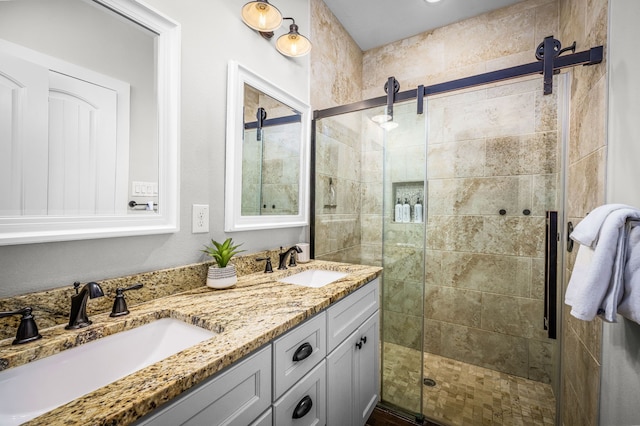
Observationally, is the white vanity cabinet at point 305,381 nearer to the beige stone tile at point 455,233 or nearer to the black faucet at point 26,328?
the black faucet at point 26,328

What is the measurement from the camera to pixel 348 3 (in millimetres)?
2137

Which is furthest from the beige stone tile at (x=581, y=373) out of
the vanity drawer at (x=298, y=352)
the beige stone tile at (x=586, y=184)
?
the vanity drawer at (x=298, y=352)

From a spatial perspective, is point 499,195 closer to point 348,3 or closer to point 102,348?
point 348,3

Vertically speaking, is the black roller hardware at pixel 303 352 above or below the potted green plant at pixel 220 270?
below

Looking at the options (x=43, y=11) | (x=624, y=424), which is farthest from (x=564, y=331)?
(x=43, y=11)

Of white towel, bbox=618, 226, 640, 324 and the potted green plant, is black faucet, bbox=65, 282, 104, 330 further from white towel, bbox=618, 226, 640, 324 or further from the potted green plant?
white towel, bbox=618, 226, 640, 324

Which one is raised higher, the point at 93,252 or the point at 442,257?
the point at 93,252

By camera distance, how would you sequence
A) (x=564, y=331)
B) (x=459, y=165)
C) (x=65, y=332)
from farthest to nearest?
(x=459, y=165) < (x=564, y=331) < (x=65, y=332)

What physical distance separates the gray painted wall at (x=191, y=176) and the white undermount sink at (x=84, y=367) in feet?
0.80

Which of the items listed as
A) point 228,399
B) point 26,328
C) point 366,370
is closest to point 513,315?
point 366,370

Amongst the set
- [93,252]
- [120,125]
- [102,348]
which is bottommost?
[102,348]

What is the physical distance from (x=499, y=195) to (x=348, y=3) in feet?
6.24

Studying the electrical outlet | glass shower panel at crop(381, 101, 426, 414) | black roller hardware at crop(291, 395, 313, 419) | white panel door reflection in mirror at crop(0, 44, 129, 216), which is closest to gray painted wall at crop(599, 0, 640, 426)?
glass shower panel at crop(381, 101, 426, 414)

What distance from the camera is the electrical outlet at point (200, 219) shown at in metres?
1.22
